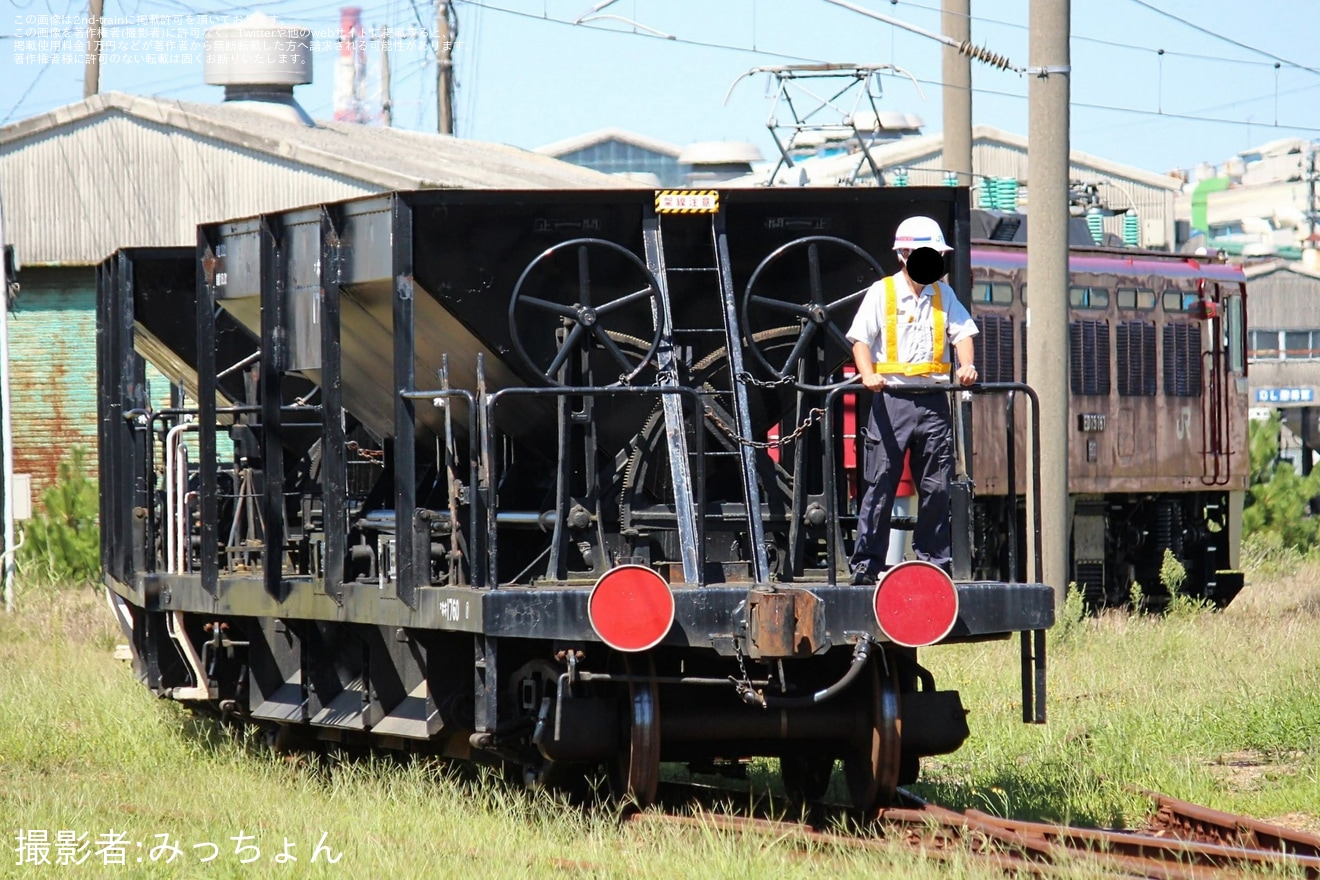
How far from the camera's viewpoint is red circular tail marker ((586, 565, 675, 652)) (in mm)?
7145

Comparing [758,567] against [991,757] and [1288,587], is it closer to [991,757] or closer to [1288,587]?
[991,757]

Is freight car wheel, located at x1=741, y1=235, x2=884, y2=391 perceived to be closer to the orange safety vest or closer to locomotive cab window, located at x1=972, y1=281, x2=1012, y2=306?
the orange safety vest

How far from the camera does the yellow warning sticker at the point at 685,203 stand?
831cm

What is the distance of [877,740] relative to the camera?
7.87 metres

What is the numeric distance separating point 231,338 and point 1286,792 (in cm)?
696

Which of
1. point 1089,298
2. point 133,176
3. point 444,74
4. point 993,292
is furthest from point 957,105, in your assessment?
point 444,74

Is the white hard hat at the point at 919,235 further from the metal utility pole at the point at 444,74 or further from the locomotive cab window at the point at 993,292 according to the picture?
the metal utility pole at the point at 444,74

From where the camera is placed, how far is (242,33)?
111ft

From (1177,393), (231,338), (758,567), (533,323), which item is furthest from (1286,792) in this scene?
(1177,393)

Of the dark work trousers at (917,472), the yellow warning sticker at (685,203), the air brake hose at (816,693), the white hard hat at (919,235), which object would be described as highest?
the yellow warning sticker at (685,203)

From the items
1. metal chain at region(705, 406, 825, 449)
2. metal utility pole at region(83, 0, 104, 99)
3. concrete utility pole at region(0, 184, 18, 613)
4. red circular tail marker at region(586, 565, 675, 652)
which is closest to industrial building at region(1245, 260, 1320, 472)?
metal utility pole at region(83, 0, 104, 99)

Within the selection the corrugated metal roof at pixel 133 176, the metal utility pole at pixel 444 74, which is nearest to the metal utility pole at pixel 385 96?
the metal utility pole at pixel 444 74

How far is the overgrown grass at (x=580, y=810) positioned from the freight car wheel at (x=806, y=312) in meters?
2.21

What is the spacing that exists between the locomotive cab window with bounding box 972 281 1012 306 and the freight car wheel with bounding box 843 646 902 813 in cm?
945
